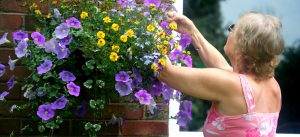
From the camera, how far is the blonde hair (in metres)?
2.00

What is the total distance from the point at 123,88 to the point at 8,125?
822 mm

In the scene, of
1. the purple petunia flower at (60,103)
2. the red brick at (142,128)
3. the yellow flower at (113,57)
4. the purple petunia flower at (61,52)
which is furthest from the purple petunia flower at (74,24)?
the red brick at (142,128)

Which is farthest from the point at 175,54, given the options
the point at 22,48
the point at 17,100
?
the point at 17,100

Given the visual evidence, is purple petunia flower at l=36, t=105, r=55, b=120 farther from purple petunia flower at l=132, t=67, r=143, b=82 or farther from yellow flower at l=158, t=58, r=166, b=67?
yellow flower at l=158, t=58, r=166, b=67

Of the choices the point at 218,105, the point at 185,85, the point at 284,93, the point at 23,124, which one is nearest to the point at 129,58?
the point at 185,85

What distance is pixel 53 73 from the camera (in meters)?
2.03

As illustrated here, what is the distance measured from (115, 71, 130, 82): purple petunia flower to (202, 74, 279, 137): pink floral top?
449 mm

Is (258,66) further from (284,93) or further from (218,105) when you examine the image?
(284,93)

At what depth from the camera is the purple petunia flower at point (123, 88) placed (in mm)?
1968

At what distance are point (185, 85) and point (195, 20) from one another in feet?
3.80

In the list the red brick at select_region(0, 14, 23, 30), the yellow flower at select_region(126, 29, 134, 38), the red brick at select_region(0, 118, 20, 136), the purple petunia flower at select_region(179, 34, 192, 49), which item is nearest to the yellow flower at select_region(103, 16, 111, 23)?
the yellow flower at select_region(126, 29, 134, 38)

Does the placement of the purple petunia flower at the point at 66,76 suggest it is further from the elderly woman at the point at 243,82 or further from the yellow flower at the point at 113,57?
the elderly woman at the point at 243,82

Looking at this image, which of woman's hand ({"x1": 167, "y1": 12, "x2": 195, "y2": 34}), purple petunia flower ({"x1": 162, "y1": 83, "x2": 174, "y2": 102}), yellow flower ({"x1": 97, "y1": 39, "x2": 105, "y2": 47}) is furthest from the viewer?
woman's hand ({"x1": 167, "y1": 12, "x2": 195, "y2": 34})

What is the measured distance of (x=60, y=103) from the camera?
2.00 m
